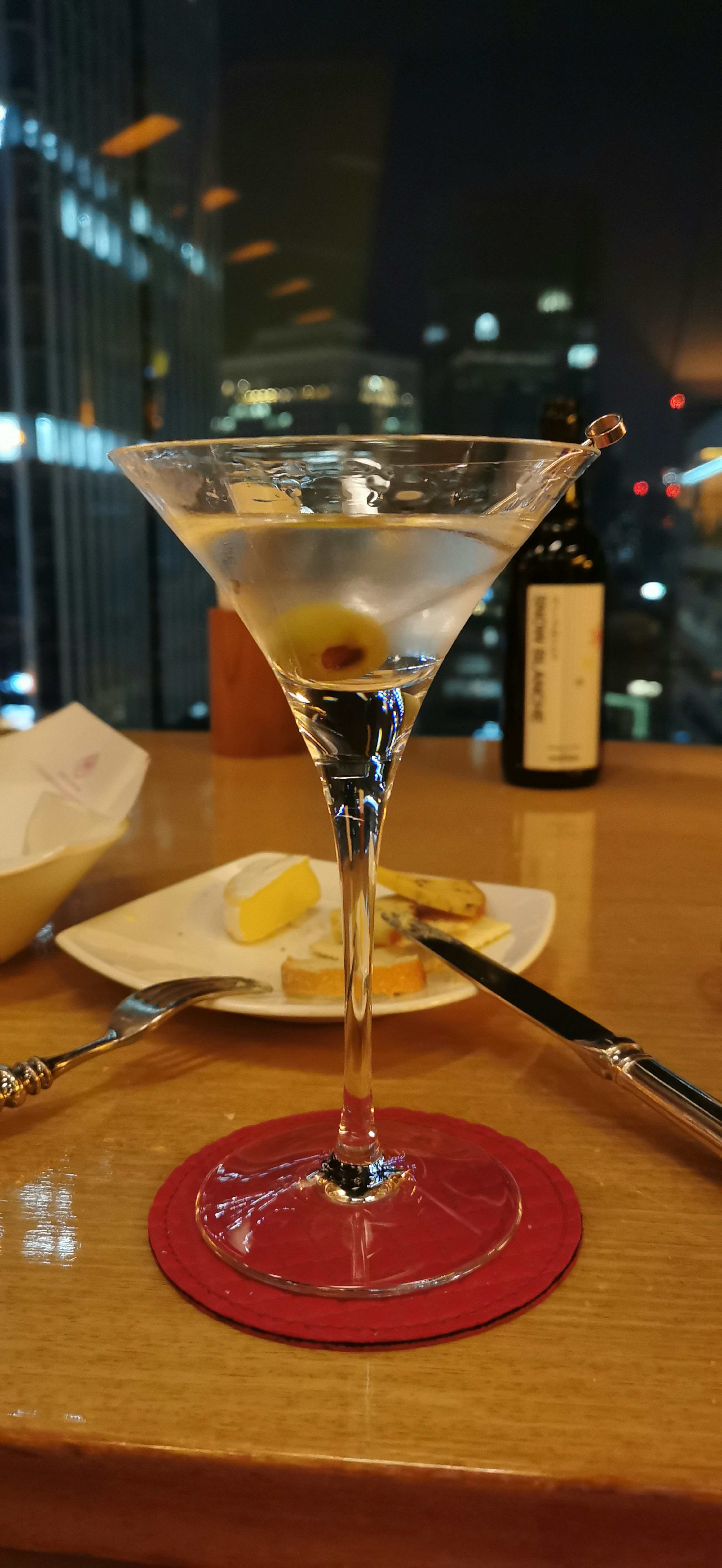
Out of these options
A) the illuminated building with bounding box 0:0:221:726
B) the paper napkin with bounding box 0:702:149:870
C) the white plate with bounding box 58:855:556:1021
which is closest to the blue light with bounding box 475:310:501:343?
the illuminated building with bounding box 0:0:221:726

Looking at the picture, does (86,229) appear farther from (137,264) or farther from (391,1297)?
(391,1297)

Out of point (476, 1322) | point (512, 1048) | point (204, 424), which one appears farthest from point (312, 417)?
point (476, 1322)

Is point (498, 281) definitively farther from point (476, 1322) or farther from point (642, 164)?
point (476, 1322)

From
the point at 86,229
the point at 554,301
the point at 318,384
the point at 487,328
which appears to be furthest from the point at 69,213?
the point at 554,301

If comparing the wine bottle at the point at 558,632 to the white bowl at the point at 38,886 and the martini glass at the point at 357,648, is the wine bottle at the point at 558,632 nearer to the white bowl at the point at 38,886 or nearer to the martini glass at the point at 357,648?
the white bowl at the point at 38,886

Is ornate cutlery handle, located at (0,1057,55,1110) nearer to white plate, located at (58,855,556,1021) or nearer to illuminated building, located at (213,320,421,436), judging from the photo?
white plate, located at (58,855,556,1021)

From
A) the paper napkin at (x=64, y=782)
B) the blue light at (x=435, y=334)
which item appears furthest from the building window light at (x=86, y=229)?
the paper napkin at (x=64, y=782)
